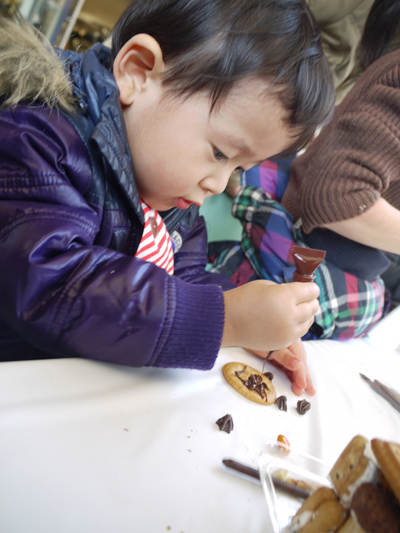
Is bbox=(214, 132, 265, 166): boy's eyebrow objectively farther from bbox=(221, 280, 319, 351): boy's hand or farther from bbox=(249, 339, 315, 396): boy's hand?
bbox=(249, 339, 315, 396): boy's hand

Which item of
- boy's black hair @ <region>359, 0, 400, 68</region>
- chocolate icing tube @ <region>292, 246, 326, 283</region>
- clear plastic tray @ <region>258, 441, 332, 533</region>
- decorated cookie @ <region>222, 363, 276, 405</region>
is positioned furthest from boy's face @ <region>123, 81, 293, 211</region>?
boy's black hair @ <region>359, 0, 400, 68</region>

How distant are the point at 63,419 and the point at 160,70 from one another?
0.66 m

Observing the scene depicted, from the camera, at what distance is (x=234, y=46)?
2.20 feet

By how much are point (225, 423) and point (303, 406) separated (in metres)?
0.20

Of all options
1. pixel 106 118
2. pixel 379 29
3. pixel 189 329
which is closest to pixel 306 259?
pixel 189 329

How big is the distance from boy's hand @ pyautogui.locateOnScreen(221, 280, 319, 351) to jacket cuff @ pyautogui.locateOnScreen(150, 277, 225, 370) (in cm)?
4

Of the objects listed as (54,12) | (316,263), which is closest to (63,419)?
(316,263)

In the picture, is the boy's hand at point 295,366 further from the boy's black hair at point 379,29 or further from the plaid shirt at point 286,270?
the boy's black hair at point 379,29

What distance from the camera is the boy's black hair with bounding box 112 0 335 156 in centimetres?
68

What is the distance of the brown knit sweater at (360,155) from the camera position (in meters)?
1.03

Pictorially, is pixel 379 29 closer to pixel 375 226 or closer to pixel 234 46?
pixel 375 226

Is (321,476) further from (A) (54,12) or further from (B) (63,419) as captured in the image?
(A) (54,12)

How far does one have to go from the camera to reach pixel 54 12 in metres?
2.31

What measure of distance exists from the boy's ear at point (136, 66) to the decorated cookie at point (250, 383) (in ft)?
1.96
